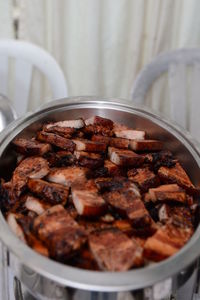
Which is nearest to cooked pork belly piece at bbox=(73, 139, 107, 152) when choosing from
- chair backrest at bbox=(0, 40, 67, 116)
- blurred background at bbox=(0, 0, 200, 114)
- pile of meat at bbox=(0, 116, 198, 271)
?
pile of meat at bbox=(0, 116, 198, 271)

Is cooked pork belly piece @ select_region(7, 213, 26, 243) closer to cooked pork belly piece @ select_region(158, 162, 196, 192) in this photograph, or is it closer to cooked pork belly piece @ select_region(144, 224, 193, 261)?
cooked pork belly piece @ select_region(144, 224, 193, 261)

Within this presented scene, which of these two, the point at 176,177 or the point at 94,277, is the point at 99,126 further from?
the point at 94,277

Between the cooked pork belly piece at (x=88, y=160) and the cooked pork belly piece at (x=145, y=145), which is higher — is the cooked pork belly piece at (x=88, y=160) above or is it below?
below

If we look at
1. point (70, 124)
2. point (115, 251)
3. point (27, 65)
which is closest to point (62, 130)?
point (70, 124)

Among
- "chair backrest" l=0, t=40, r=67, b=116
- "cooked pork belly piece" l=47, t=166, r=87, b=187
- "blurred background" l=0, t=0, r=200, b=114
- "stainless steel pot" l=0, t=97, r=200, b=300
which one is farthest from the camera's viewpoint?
"blurred background" l=0, t=0, r=200, b=114

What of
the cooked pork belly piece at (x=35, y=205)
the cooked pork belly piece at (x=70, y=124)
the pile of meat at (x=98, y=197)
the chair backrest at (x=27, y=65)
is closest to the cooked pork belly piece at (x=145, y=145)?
the pile of meat at (x=98, y=197)

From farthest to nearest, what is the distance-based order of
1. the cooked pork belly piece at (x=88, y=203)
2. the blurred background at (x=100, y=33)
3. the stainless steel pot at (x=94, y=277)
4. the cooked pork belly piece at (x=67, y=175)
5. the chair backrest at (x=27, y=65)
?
the blurred background at (x=100, y=33)
the chair backrest at (x=27, y=65)
the cooked pork belly piece at (x=67, y=175)
the cooked pork belly piece at (x=88, y=203)
the stainless steel pot at (x=94, y=277)

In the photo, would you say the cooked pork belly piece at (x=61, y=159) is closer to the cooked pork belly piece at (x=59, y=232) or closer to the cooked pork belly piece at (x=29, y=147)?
the cooked pork belly piece at (x=29, y=147)
